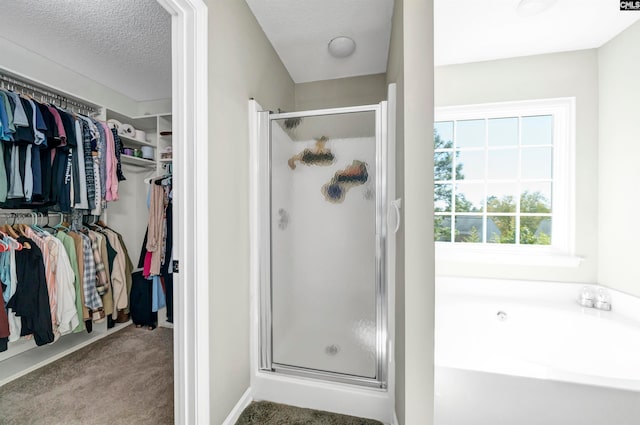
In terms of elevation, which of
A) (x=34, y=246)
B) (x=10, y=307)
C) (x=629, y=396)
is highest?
(x=34, y=246)

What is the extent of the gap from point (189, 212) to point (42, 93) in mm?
2155

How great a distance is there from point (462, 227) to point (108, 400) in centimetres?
278

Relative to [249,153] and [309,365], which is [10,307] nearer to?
[249,153]

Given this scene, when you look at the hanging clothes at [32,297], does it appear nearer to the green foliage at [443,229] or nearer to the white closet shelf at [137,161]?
the white closet shelf at [137,161]

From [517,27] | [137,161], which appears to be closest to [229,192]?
[137,161]

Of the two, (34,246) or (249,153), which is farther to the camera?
(34,246)

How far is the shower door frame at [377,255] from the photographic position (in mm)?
1557

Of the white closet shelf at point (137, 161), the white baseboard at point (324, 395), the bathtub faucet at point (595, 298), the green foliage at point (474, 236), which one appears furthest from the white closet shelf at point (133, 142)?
the bathtub faucet at point (595, 298)

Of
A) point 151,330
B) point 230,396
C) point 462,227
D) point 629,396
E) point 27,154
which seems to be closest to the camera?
point 629,396

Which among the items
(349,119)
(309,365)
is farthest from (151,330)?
(349,119)

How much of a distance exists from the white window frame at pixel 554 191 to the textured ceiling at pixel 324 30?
756 mm

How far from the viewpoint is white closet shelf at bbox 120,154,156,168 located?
2589 millimetres

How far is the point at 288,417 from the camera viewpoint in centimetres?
146

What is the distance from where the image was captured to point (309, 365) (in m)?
A: 1.65
